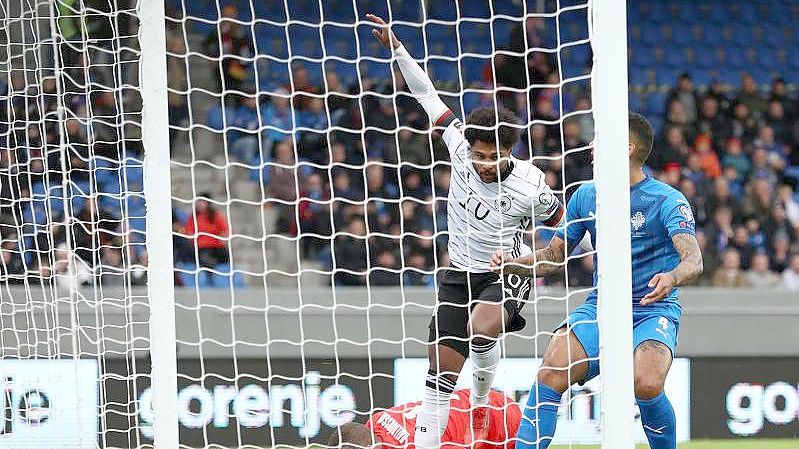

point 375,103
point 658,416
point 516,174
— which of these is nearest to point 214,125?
point 375,103

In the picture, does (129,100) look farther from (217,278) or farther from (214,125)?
(217,278)

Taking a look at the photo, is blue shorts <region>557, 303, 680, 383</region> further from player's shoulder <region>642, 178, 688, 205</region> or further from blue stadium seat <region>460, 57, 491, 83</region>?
blue stadium seat <region>460, 57, 491, 83</region>

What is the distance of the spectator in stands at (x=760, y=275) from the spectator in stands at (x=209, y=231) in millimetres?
4438

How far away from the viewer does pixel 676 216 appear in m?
4.79

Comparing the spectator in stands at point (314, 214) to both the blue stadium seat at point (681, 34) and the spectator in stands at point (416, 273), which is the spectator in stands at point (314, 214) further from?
the blue stadium seat at point (681, 34)

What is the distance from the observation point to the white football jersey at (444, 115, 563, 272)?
16.7 ft

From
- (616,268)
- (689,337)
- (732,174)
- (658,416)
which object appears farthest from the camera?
(732,174)

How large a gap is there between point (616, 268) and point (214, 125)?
6598 mm

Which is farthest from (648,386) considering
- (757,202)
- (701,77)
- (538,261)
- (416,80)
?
(701,77)

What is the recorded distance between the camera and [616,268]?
424 centimetres

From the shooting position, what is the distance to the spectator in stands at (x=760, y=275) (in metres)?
10.0

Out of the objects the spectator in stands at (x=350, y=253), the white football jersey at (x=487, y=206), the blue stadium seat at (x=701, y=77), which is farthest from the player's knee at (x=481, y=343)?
the blue stadium seat at (x=701, y=77)

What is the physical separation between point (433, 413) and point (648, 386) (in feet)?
3.31

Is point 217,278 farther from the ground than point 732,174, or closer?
closer
